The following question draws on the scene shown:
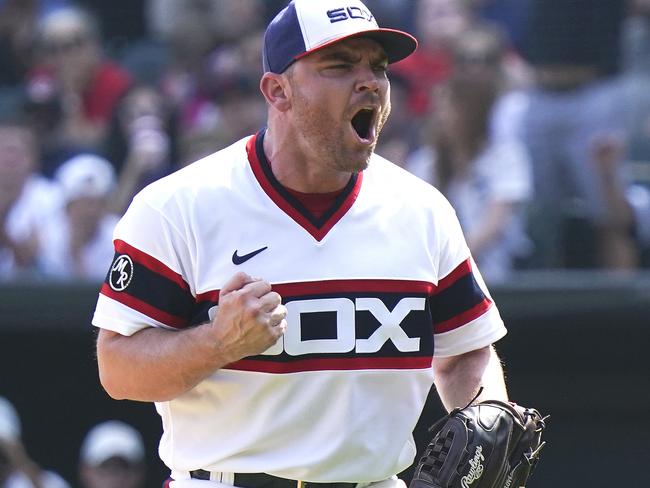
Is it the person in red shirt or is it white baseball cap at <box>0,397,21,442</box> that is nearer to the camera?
white baseball cap at <box>0,397,21,442</box>

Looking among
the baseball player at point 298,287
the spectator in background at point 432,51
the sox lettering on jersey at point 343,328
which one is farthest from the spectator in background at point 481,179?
the sox lettering on jersey at point 343,328

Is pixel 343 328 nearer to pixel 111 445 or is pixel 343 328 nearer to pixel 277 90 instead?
pixel 277 90

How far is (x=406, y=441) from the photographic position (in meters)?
2.95

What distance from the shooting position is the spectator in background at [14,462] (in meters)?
6.18

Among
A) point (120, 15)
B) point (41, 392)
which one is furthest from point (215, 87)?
point (41, 392)

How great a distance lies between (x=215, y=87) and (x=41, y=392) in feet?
6.17

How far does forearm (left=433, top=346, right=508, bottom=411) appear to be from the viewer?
3025mm

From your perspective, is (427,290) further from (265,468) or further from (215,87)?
(215,87)

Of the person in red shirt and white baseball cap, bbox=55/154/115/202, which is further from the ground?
the person in red shirt

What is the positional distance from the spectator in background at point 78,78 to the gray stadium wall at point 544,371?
113 cm

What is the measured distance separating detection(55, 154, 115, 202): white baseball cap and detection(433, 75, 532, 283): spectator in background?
5.65 ft

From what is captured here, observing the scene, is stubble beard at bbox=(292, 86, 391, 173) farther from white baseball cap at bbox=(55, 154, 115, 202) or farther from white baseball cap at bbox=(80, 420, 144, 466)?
white baseball cap at bbox=(55, 154, 115, 202)

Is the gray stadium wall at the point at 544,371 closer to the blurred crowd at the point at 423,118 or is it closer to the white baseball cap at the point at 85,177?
the blurred crowd at the point at 423,118

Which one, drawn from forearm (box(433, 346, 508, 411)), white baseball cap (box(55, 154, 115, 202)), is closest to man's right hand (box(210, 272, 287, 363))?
forearm (box(433, 346, 508, 411))
